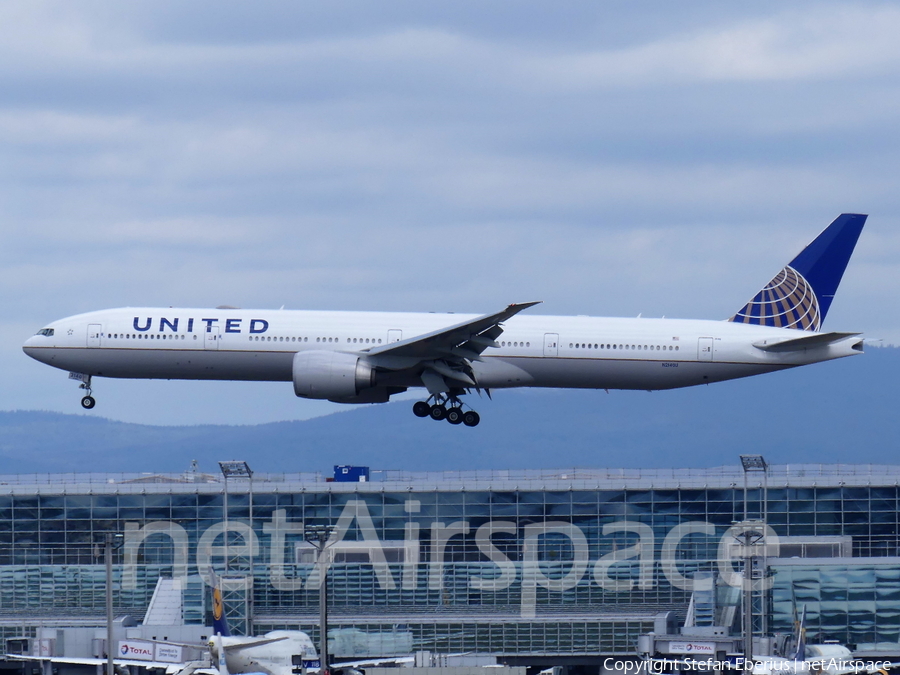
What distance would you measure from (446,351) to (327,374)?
511 centimetres

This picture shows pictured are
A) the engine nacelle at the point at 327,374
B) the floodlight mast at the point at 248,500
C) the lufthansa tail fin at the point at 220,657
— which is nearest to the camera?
the lufthansa tail fin at the point at 220,657

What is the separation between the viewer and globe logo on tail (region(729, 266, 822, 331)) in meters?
69.7

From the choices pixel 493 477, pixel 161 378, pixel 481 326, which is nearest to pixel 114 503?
pixel 493 477

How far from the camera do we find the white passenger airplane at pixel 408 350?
64500 millimetres

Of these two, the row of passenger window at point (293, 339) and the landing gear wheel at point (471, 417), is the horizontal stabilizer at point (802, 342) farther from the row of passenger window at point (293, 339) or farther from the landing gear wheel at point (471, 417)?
the row of passenger window at point (293, 339)

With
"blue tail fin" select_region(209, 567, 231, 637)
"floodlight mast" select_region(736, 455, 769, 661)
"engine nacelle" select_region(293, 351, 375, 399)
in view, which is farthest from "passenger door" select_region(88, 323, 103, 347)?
"floodlight mast" select_region(736, 455, 769, 661)

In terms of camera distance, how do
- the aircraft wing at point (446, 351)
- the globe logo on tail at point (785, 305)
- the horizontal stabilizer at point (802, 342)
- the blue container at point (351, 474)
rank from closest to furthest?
1. the aircraft wing at point (446, 351)
2. the horizontal stabilizer at point (802, 342)
3. the globe logo on tail at point (785, 305)
4. the blue container at point (351, 474)

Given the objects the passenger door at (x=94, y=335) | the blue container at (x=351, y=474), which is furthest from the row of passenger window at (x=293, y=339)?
the blue container at (x=351, y=474)

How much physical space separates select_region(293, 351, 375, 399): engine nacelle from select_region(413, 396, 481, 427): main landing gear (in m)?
3.92

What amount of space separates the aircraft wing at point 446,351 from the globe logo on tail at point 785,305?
1287 cm

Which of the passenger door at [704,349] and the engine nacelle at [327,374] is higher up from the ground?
the passenger door at [704,349]

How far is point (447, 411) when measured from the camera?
67250 mm

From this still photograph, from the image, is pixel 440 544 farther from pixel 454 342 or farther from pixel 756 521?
pixel 454 342

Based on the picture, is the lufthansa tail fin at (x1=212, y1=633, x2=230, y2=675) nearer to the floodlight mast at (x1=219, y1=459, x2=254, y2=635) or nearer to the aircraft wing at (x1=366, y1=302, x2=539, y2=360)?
the aircraft wing at (x1=366, y1=302, x2=539, y2=360)
